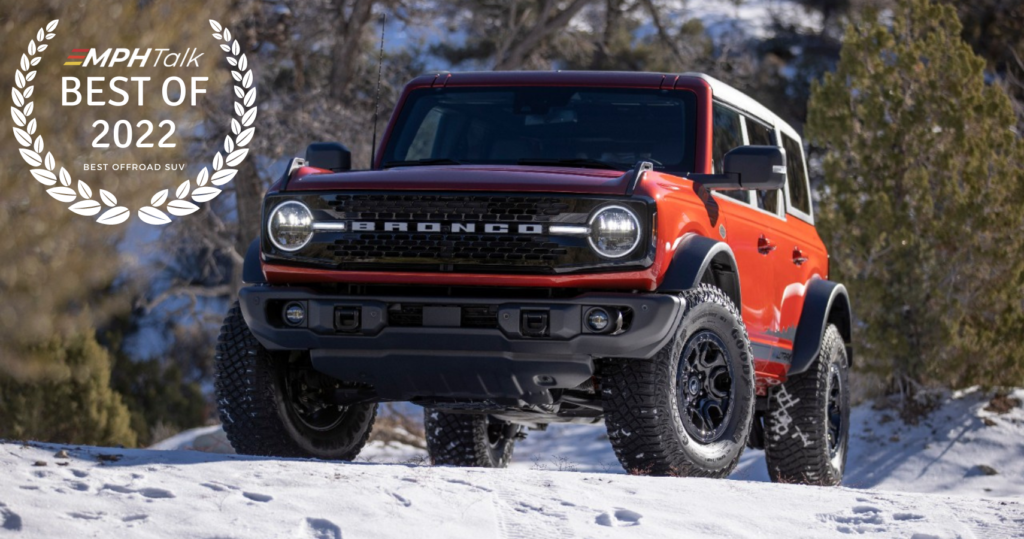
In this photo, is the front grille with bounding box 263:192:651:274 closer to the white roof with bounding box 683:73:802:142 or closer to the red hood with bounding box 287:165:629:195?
the red hood with bounding box 287:165:629:195

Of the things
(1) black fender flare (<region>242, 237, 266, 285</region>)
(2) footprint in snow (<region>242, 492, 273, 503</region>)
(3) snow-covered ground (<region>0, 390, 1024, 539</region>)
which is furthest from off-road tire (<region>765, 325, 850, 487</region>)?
(2) footprint in snow (<region>242, 492, 273, 503</region>)

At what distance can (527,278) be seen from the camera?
5977mm

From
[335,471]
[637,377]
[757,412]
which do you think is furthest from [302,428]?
[757,412]

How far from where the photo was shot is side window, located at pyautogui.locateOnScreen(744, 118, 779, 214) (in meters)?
7.98

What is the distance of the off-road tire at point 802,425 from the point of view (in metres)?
8.55

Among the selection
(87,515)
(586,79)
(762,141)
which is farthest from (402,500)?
(762,141)

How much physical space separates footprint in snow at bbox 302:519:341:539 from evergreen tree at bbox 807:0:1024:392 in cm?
1081

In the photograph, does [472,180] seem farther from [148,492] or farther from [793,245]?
[793,245]

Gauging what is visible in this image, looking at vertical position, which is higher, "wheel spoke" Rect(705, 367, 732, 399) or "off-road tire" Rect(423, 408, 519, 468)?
"wheel spoke" Rect(705, 367, 732, 399)

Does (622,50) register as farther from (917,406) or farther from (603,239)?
(603,239)

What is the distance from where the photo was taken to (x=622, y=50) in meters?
31.2

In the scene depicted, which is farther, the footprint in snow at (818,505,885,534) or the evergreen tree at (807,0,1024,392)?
the evergreen tree at (807,0,1024,392)

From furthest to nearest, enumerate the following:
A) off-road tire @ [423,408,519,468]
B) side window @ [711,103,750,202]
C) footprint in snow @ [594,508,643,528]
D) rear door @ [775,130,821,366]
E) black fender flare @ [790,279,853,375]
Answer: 1. off-road tire @ [423,408,519,468]
2. black fender flare @ [790,279,853,375]
3. rear door @ [775,130,821,366]
4. side window @ [711,103,750,202]
5. footprint in snow @ [594,508,643,528]

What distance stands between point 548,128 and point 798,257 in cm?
205
